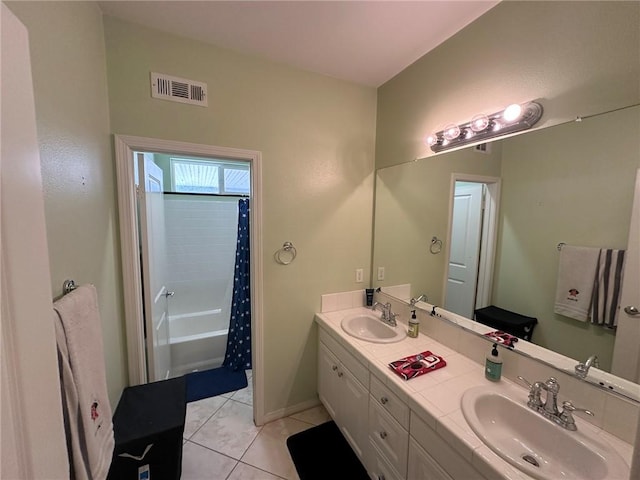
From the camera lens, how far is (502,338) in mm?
1317

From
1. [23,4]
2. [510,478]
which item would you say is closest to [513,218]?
[510,478]

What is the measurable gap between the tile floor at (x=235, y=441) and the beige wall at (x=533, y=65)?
7.28ft

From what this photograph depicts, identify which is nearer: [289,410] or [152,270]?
[152,270]

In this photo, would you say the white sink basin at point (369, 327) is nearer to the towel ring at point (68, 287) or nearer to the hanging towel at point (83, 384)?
the hanging towel at point (83, 384)

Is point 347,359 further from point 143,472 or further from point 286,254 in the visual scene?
point 143,472

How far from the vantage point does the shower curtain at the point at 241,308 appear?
2.63m

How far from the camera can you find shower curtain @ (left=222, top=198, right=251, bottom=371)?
2.63 m

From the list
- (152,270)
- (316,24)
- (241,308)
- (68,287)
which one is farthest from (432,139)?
(241,308)

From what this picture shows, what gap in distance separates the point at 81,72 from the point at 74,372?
118cm

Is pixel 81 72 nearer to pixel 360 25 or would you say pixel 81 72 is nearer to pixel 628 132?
pixel 360 25

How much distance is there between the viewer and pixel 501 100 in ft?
4.29

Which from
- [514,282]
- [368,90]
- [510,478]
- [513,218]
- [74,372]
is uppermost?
[368,90]

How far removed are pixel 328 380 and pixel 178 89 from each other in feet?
7.12

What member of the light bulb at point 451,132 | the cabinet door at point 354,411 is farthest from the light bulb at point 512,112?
the cabinet door at point 354,411
